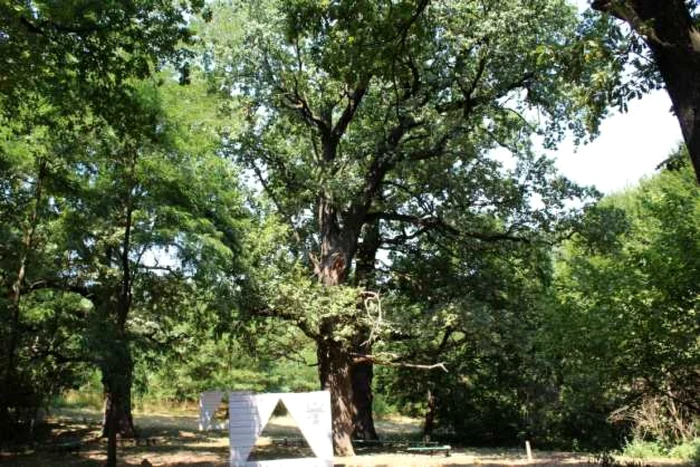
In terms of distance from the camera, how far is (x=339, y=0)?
6.79 m

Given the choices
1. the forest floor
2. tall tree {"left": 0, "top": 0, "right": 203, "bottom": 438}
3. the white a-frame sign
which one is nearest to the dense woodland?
tall tree {"left": 0, "top": 0, "right": 203, "bottom": 438}

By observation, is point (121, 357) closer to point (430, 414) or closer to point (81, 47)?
point (81, 47)

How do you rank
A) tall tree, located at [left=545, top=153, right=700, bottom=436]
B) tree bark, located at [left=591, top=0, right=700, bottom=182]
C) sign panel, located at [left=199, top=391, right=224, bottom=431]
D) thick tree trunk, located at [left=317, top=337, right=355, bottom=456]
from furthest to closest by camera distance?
1. sign panel, located at [left=199, top=391, right=224, bottom=431]
2. thick tree trunk, located at [left=317, top=337, right=355, bottom=456]
3. tall tree, located at [left=545, top=153, right=700, bottom=436]
4. tree bark, located at [left=591, top=0, right=700, bottom=182]

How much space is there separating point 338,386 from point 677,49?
44.7ft

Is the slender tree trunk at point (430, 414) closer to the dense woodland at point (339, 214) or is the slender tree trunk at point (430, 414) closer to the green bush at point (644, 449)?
the dense woodland at point (339, 214)

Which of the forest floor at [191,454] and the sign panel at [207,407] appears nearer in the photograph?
the forest floor at [191,454]

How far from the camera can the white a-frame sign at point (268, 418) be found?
12.1 m

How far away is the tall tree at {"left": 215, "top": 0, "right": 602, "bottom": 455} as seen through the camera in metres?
14.9

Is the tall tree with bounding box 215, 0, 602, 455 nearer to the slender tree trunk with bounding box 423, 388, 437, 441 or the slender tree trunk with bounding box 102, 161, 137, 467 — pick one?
the slender tree trunk with bounding box 102, 161, 137, 467

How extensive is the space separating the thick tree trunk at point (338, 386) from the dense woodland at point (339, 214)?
6 centimetres

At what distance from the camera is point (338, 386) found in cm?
1673

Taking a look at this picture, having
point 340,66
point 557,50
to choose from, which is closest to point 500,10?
point 340,66

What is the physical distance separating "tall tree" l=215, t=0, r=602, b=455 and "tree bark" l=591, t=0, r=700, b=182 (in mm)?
9107

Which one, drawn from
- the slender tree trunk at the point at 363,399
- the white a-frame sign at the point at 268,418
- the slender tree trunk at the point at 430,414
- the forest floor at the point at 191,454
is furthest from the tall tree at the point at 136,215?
the slender tree trunk at the point at 430,414
